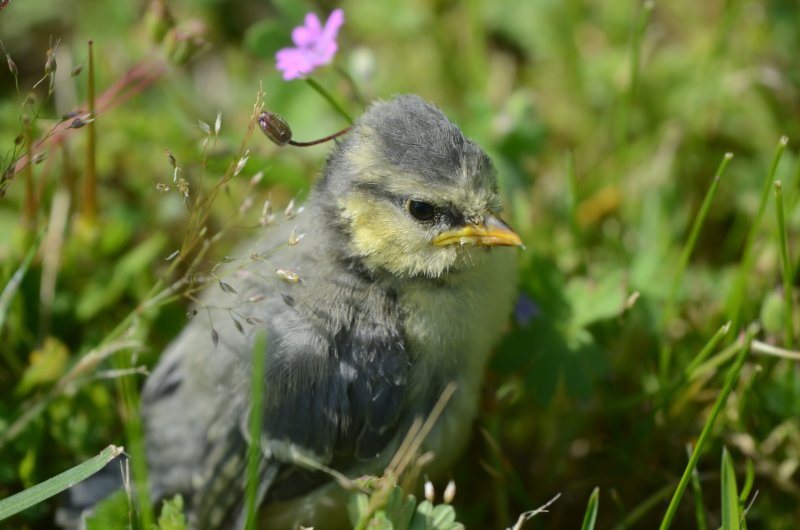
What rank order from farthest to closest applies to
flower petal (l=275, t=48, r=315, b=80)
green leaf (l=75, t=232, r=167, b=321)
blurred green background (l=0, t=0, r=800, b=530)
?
1. green leaf (l=75, t=232, r=167, b=321)
2. blurred green background (l=0, t=0, r=800, b=530)
3. flower petal (l=275, t=48, r=315, b=80)

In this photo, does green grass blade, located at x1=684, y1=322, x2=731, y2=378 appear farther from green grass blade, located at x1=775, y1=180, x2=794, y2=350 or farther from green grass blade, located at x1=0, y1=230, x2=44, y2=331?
green grass blade, located at x1=0, y1=230, x2=44, y2=331

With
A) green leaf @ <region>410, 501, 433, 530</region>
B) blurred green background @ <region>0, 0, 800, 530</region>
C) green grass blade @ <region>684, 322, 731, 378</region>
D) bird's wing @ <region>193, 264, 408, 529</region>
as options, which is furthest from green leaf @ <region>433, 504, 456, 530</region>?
green grass blade @ <region>684, 322, 731, 378</region>

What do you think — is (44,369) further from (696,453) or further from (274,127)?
(696,453)

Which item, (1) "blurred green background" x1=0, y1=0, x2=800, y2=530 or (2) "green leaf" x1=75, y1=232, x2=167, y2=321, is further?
(2) "green leaf" x1=75, y1=232, x2=167, y2=321

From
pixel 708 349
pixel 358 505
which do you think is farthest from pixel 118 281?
pixel 708 349

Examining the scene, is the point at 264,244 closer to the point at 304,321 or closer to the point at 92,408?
the point at 304,321

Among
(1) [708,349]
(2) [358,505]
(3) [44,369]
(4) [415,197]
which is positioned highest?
(4) [415,197]
